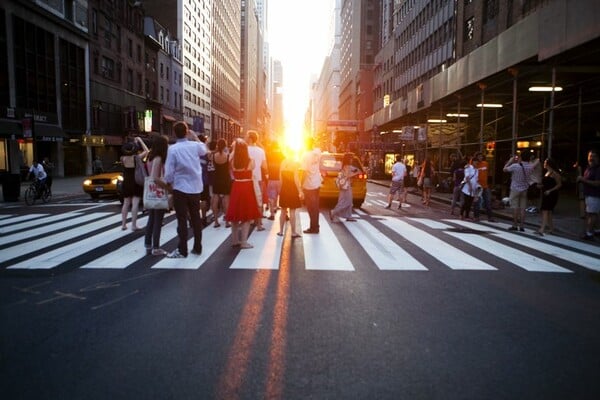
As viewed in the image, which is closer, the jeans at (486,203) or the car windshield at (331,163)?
the jeans at (486,203)

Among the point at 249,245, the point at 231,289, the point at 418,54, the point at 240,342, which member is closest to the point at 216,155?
the point at 249,245

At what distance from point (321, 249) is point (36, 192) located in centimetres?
1322

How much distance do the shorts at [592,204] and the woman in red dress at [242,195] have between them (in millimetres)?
7072

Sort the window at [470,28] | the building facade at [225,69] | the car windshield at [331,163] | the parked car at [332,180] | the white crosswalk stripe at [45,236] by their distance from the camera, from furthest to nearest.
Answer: the building facade at [225,69], the window at [470,28], the car windshield at [331,163], the parked car at [332,180], the white crosswalk stripe at [45,236]

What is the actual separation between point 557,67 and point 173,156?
537 inches

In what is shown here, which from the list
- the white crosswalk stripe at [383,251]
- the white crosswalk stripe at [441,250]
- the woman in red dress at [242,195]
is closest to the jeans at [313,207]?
the white crosswalk stripe at [383,251]

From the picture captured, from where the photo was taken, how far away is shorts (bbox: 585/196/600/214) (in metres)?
10.3

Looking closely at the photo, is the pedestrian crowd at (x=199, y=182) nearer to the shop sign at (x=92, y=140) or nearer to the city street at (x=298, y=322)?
the city street at (x=298, y=322)

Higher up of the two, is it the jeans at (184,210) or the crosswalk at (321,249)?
the jeans at (184,210)

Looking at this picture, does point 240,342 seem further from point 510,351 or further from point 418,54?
point 418,54

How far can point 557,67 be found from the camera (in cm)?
1588

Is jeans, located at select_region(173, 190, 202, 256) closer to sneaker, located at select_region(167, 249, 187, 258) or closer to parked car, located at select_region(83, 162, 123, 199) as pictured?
sneaker, located at select_region(167, 249, 187, 258)

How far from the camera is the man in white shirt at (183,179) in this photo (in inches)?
291

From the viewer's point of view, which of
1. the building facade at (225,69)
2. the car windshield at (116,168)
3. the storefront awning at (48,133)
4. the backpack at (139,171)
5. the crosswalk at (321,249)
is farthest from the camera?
the building facade at (225,69)
